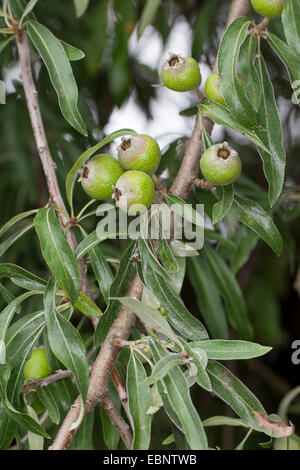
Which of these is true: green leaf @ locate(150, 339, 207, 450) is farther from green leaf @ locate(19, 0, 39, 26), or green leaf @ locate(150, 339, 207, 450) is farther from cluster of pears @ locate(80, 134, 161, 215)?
green leaf @ locate(19, 0, 39, 26)

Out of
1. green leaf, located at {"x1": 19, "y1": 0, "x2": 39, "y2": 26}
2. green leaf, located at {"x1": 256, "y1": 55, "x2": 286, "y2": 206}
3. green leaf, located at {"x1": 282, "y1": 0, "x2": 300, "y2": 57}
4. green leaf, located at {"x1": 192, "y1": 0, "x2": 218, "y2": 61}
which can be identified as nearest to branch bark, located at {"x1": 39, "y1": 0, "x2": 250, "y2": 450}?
green leaf, located at {"x1": 256, "y1": 55, "x2": 286, "y2": 206}

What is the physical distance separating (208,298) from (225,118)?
64cm

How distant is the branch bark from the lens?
104cm

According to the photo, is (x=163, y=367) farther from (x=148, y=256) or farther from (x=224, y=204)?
(x=224, y=204)

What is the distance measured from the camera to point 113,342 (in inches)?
43.8

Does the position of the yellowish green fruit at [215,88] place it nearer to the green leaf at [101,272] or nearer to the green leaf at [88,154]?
the green leaf at [88,154]

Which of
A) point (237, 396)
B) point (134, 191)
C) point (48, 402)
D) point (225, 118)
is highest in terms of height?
point (225, 118)

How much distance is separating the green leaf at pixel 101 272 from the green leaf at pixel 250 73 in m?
0.41

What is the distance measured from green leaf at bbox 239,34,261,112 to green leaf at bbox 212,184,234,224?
0.56 feet

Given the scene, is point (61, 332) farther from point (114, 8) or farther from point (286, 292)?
point (286, 292)

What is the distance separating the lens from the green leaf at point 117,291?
111cm

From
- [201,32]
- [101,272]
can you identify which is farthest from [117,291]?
[201,32]

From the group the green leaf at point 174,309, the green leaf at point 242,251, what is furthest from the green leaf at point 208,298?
the green leaf at point 174,309

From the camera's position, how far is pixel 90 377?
110cm
